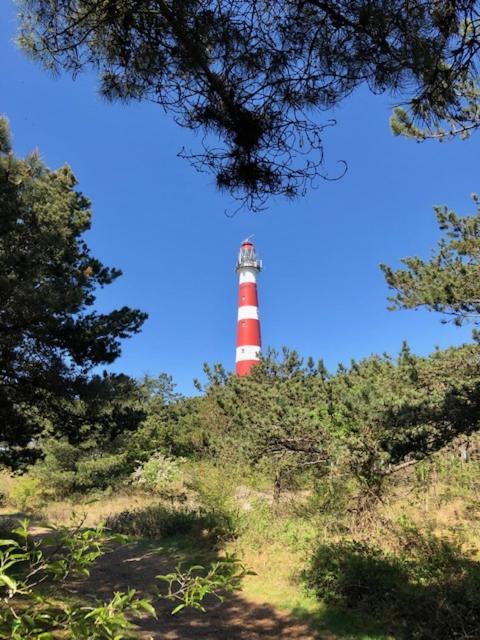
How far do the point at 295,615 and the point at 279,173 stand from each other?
5469 mm

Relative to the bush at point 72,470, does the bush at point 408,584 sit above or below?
below

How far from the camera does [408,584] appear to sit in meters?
5.90

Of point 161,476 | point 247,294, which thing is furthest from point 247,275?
point 161,476

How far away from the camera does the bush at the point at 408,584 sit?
4.92m

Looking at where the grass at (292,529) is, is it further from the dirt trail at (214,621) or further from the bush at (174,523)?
the dirt trail at (214,621)

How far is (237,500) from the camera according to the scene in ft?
36.2

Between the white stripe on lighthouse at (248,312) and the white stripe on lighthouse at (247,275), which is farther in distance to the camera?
the white stripe on lighthouse at (247,275)

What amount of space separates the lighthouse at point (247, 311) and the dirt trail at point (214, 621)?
17589 mm

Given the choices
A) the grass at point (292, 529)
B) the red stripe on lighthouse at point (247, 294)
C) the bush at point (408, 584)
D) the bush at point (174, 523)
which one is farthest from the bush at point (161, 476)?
the red stripe on lighthouse at point (247, 294)

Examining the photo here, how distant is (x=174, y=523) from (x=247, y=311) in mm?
18357

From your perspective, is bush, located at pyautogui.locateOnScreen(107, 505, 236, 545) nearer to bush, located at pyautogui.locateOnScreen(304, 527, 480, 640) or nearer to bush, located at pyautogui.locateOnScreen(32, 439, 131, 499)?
bush, located at pyautogui.locateOnScreen(304, 527, 480, 640)

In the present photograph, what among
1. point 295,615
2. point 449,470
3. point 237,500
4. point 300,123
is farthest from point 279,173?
point 237,500

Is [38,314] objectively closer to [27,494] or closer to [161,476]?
[161,476]

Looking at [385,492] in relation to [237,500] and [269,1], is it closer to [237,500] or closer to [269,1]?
[237,500]
